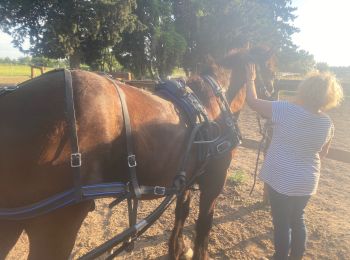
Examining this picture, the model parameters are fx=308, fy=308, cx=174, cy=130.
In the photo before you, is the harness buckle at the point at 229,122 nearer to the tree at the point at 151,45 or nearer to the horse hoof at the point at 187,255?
the horse hoof at the point at 187,255

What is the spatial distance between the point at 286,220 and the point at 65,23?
2369cm

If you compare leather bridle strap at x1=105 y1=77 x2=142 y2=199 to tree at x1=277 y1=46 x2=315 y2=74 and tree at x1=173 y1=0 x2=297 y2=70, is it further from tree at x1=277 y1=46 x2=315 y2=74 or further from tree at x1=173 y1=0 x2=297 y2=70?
tree at x1=277 y1=46 x2=315 y2=74

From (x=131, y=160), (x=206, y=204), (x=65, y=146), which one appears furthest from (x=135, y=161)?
(x=206, y=204)

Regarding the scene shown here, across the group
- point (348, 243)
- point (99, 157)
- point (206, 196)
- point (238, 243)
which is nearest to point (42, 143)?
point (99, 157)

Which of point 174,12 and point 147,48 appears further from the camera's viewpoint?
point 174,12

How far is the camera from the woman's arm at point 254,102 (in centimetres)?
264

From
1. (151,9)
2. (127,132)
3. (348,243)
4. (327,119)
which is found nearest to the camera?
(127,132)

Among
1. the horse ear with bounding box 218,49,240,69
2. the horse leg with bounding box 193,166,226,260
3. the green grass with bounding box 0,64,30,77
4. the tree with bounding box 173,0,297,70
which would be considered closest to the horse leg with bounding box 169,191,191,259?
the horse leg with bounding box 193,166,226,260

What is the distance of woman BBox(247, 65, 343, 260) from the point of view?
2.50 metres

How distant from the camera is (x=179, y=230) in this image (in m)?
3.35

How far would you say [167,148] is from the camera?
2.23 m

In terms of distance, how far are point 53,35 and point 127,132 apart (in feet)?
76.4

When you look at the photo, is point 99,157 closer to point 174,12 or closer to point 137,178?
point 137,178

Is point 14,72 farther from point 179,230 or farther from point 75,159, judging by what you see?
point 75,159
